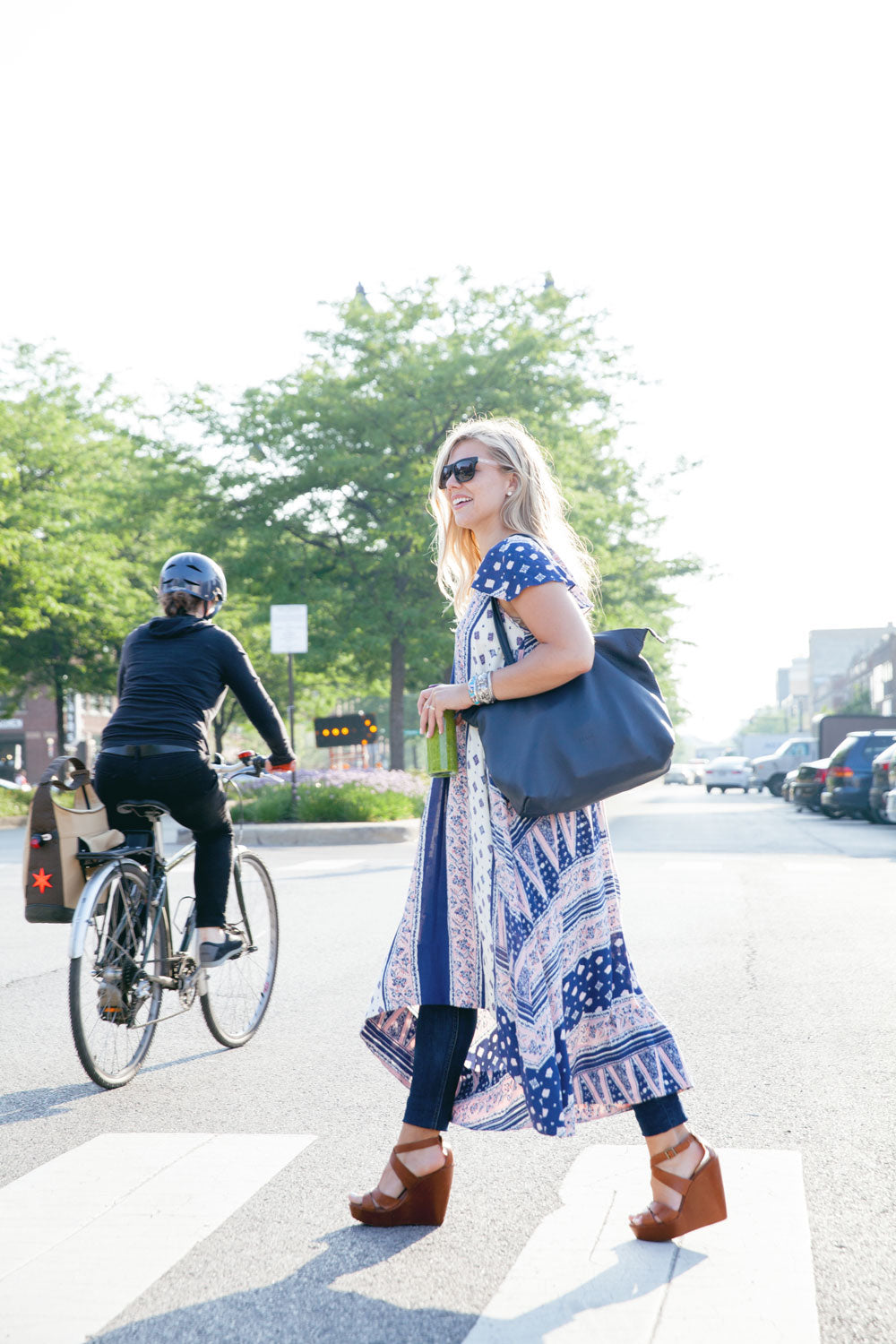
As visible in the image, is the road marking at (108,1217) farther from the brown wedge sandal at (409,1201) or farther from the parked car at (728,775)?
the parked car at (728,775)

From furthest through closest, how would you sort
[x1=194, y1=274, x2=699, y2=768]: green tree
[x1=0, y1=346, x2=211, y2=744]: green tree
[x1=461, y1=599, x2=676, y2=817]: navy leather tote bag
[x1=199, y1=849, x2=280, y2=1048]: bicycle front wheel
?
[x1=0, y1=346, x2=211, y2=744]: green tree → [x1=194, y1=274, x2=699, y2=768]: green tree → [x1=199, y1=849, x2=280, y2=1048]: bicycle front wheel → [x1=461, y1=599, x2=676, y2=817]: navy leather tote bag

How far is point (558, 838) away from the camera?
3137mm

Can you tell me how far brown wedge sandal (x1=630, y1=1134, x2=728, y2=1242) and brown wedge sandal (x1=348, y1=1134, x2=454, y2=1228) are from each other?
483mm

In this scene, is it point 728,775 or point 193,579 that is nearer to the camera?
point 193,579

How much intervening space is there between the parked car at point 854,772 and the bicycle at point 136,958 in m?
20.7

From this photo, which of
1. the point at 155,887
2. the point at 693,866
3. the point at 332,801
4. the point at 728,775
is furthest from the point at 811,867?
the point at 728,775

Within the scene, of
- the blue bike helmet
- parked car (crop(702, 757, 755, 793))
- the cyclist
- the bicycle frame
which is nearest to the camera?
the bicycle frame

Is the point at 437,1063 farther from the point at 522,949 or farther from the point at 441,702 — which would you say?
the point at 441,702

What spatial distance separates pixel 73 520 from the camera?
32.4 m

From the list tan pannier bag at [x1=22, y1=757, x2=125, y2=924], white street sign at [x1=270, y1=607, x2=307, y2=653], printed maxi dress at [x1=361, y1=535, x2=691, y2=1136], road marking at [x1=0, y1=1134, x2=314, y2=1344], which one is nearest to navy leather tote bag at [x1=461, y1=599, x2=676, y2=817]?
printed maxi dress at [x1=361, y1=535, x2=691, y2=1136]

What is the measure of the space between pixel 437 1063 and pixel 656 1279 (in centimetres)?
65

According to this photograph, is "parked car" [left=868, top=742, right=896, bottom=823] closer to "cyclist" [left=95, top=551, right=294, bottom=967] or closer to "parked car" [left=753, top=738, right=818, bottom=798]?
"cyclist" [left=95, top=551, right=294, bottom=967]

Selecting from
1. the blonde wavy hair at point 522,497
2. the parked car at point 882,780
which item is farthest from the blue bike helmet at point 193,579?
the parked car at point 882,780

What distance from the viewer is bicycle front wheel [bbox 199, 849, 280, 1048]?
5391 millimetres
